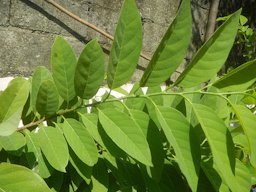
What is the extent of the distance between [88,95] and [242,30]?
2.74m

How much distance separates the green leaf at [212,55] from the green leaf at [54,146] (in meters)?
0.20

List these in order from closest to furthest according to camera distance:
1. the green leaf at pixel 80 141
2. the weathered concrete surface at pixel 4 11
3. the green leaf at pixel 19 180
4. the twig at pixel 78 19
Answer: the green leaf at pixel 19 180 → the green leaf at pixel 80 141 → the weathered concrete surface at pixel 4 11 → the twig at pixel 78 19

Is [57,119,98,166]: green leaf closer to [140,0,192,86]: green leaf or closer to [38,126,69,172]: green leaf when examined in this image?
[38,126,69,172]: green leaf

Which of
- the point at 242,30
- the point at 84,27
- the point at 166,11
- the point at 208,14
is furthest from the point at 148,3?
the point at 242,30

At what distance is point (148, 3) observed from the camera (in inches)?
98.2

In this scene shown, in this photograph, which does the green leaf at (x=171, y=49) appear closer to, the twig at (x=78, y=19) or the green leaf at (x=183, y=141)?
the green leaf at (x=183, y=141)

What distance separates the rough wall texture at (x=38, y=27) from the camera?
1.90 m

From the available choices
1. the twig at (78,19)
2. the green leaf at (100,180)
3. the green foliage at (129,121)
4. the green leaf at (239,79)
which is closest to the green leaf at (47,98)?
the green foliage at (129,121)

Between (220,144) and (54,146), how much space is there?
236 millimetres

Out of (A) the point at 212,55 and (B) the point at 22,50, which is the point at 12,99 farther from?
(B) the point at 22,50

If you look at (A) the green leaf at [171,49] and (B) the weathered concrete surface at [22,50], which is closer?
(A) the green leaf at [171,49]

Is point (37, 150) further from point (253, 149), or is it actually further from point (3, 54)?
point (3, 54)

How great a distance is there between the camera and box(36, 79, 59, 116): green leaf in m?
0.58

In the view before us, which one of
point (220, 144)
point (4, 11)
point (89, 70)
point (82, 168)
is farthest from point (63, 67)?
point (4, 11)
